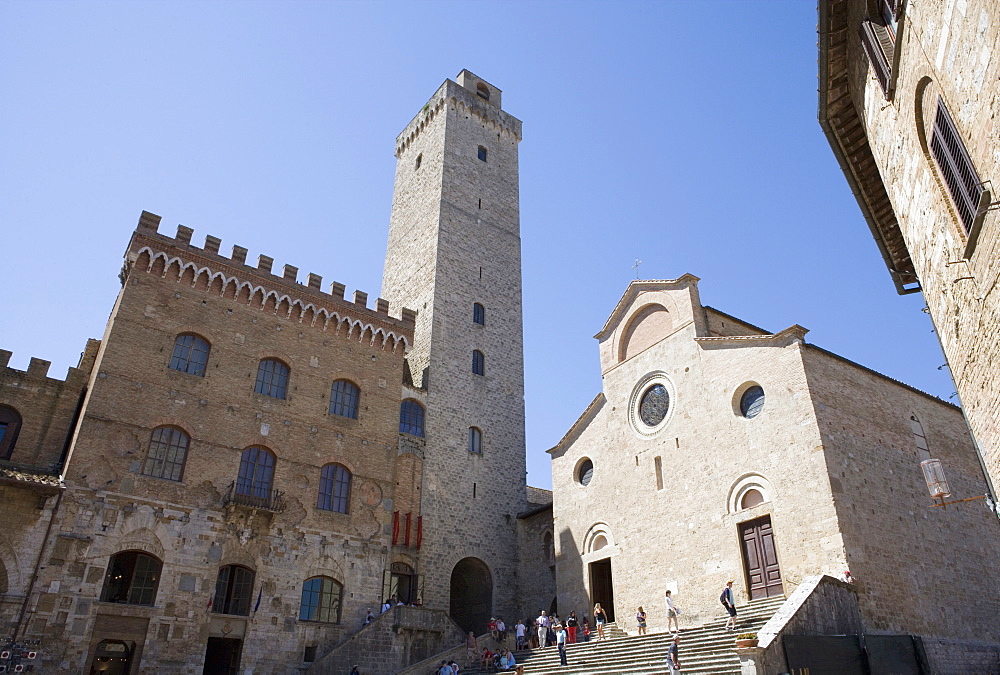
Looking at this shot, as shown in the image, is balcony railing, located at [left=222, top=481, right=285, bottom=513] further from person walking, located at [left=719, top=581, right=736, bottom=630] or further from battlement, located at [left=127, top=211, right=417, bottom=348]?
person walking, located at [left=719, top=581, right=736, bottom=630]

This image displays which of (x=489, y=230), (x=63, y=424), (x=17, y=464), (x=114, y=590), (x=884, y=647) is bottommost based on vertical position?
(x=884, y=647)

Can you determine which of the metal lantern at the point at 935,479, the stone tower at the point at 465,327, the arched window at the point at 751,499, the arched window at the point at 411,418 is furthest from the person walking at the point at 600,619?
the metal lantern at the point at 935,479

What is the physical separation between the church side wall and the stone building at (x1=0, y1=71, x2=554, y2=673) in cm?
1157

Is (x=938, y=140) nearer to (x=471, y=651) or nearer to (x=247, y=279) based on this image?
(x=471, y=651)

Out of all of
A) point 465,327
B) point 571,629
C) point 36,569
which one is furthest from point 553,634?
point 36,569

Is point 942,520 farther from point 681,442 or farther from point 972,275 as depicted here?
point 972,275

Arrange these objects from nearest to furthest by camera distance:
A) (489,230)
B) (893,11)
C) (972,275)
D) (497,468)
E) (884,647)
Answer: (972,275), (893,11), (884,647), (497,468), (489,230)

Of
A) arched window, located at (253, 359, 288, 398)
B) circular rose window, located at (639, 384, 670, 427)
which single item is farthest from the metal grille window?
arched window, located at (253, 359, 288, 398)

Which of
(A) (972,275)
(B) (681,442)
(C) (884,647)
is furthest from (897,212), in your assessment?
(B) (681,442)

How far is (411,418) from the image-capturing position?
24953 mm

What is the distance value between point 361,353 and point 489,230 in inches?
415

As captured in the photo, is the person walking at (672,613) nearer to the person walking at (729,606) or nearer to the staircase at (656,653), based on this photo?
the staircase at (656,653)

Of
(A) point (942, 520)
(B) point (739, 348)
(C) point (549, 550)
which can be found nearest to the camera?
(A) point (942, 520)

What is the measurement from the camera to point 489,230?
31.3m
